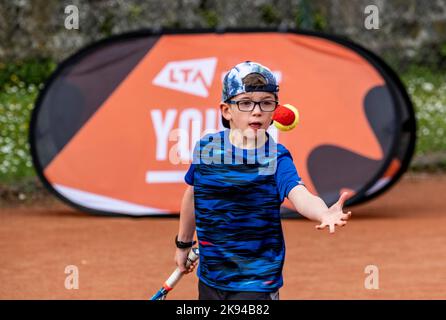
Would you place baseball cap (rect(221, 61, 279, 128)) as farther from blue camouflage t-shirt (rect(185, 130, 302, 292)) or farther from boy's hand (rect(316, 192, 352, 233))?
boy's hand (rect(316, 192, 352, 233))

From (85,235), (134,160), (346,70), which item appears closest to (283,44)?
(346,70)

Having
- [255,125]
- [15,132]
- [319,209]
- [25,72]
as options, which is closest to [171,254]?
[255,125]

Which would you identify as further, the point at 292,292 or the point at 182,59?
the point at 182,59

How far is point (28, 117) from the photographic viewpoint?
1259 centimetres

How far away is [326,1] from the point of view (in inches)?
572

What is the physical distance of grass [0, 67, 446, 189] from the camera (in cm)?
1130

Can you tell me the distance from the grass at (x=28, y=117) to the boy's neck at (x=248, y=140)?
7112mm

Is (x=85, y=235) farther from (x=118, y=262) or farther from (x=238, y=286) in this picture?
(x=238, y=286)

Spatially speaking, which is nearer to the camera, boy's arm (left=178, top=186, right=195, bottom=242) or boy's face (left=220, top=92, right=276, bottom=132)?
boy's face (left=220, top=92, right=276, bottom=132)

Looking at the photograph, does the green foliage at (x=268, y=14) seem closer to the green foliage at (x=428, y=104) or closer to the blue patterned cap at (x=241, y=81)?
the green foliage at (x=428, y=104)

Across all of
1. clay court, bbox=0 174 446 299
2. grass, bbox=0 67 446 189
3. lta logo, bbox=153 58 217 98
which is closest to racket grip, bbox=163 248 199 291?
clay court, bbox=0 174 446 299

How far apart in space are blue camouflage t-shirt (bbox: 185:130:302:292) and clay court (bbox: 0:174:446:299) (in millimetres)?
2413

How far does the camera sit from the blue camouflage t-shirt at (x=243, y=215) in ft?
12.6
